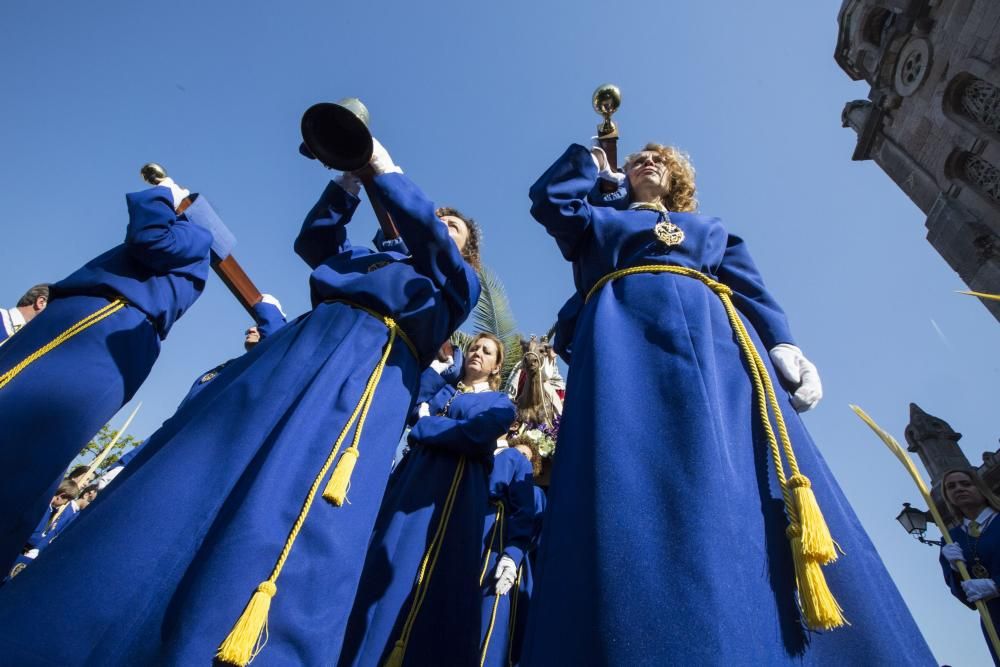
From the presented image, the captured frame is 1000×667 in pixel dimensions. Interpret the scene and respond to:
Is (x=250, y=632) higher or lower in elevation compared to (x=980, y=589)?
lower

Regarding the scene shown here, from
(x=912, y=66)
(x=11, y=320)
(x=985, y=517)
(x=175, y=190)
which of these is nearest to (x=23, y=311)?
(x=11, y=320)

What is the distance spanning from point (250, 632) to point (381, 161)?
1881 mm

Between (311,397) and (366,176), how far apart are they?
1.06 metres

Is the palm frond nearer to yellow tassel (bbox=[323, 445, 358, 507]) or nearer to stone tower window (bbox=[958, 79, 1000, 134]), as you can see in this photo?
yellow tassel (bbox=[323, 445, 358, 507])

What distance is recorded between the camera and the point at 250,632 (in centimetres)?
151

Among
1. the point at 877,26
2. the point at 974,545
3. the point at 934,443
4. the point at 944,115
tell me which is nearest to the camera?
the point at 974,545

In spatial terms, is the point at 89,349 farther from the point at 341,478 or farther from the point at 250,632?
the point at 250,632

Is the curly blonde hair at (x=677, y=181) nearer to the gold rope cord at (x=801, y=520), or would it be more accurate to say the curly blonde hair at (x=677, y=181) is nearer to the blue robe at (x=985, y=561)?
the gold rope cord at (x=801, y=520)

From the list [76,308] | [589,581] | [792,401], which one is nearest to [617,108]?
[792,401]

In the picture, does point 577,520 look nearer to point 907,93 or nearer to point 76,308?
point 76,308

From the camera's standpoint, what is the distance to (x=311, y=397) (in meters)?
2.13

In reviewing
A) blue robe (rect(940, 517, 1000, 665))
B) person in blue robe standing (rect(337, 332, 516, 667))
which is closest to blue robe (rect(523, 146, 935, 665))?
person in blue robe standing (rect(337, 332, 516, 667))

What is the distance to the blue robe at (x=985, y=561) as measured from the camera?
14.3 ft

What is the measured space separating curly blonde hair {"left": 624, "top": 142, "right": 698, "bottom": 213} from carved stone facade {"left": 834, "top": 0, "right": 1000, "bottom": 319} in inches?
474
